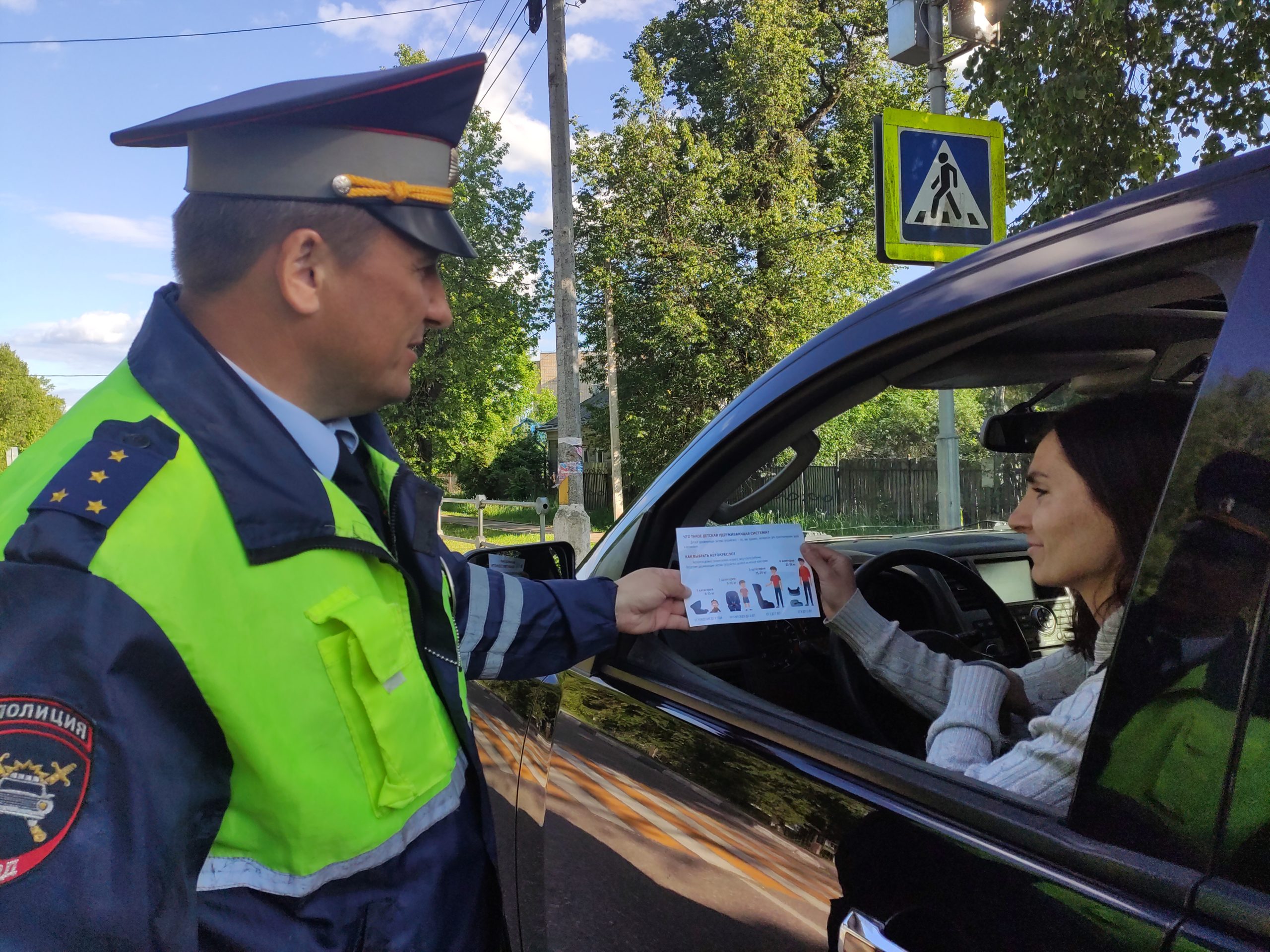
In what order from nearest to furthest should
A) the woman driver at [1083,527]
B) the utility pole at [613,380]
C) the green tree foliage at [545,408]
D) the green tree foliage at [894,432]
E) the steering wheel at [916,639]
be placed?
the woman driver at [1083,527] < the steering wheel at [916,639] < the green tree foliage at [894,432] < the utility pole at [613,380] < the green tree foliage at [545,408]

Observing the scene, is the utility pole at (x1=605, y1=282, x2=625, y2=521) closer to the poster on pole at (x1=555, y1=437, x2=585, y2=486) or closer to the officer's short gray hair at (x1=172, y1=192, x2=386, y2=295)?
the poster on pole at (x1=555, y1=437, x2=585, y2=486)

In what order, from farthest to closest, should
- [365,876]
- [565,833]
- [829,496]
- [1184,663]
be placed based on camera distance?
1. [829,496]
2. [565,833]
3. [365,876]
4. [1184,663]

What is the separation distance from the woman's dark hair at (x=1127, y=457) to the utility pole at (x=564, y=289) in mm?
10169

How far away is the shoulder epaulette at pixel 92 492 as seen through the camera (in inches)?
34.4

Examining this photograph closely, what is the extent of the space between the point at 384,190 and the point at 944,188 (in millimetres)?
3965

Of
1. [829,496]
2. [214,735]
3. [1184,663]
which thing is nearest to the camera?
[1184,663]

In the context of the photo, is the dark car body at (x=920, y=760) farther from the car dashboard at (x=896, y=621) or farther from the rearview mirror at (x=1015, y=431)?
the rearview mirror at (x=1015, y=431)

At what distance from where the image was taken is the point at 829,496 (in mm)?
15367

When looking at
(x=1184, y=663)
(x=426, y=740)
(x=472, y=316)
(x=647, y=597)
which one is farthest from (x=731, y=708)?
(x=472, y=316)

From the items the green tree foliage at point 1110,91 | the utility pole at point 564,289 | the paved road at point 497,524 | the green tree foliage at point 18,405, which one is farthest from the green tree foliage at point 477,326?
the green tree foliage at point 18,405

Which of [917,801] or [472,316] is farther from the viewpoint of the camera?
[472,316]

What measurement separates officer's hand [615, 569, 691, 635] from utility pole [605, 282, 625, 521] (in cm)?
1821

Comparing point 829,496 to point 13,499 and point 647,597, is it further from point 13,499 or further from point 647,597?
point 13,499

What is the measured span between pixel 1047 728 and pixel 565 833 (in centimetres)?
94
